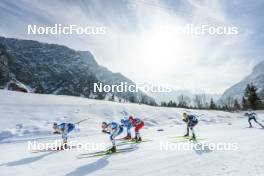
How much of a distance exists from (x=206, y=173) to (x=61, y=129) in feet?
30.4

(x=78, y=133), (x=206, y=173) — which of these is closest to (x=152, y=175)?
(x=206, y=173)

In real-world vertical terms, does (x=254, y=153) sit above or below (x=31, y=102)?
below

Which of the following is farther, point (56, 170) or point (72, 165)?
point (72, 165)

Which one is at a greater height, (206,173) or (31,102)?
(31,102)

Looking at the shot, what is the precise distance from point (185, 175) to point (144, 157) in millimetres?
3014

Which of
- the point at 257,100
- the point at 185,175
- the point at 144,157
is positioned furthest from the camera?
the point at 257,100

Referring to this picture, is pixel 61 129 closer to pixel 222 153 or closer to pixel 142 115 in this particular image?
pixel 222 153

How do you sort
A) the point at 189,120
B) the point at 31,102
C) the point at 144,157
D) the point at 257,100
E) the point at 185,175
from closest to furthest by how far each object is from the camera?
the point at 185,175 → the point at 144,157 → the point at 189,120 → the point at 31,102 → the point at 257,100

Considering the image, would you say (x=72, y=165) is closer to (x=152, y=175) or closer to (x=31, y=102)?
(x=152, y=175)

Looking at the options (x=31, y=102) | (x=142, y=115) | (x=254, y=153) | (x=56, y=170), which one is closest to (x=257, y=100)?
(x=142, y=115)

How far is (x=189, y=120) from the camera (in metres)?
16.0

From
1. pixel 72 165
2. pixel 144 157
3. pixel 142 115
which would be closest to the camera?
pixel 72 165

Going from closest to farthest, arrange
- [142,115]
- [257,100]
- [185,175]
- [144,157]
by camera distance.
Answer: [185,175] < [144,157] < [142,115] < [257,100]

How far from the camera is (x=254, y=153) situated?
986 cm
